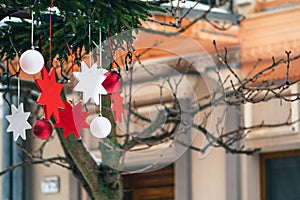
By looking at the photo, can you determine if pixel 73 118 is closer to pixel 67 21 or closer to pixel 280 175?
pixel 67 21

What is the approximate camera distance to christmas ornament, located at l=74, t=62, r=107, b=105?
388cm

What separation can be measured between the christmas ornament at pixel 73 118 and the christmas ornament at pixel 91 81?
15cm

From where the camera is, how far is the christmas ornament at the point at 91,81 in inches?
153

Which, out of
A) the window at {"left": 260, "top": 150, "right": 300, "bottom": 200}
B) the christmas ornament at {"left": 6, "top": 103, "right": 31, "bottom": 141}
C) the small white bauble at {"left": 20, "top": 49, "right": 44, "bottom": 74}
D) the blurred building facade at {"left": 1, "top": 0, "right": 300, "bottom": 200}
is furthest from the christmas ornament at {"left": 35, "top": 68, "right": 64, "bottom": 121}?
the window at {"left": 260, "top": 150, "right": 300, "bottom": 200}

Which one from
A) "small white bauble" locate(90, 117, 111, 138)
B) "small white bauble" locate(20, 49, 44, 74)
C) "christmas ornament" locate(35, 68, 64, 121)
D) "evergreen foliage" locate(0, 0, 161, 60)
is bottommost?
"small white bauble" locate(90, 117, 111, 138)

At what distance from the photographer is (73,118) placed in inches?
159

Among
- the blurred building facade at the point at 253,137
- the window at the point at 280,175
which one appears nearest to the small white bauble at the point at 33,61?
the blurred building facade at the point at 253,137

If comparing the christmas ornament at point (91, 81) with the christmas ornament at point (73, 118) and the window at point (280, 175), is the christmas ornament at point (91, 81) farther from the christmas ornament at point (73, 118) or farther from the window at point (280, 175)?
the window at point (280, 175)

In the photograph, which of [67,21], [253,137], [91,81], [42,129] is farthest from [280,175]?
[91,81]

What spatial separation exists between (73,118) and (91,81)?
22 centimetres

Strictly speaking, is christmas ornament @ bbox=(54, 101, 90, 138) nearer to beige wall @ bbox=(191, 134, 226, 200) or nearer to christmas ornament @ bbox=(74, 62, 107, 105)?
christmas ornament @ bbox=(74, 62, 107, 105)

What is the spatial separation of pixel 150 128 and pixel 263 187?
457 cm

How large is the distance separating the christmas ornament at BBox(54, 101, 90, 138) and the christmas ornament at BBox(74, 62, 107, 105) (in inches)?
5.8

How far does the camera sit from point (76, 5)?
423 centimetres
